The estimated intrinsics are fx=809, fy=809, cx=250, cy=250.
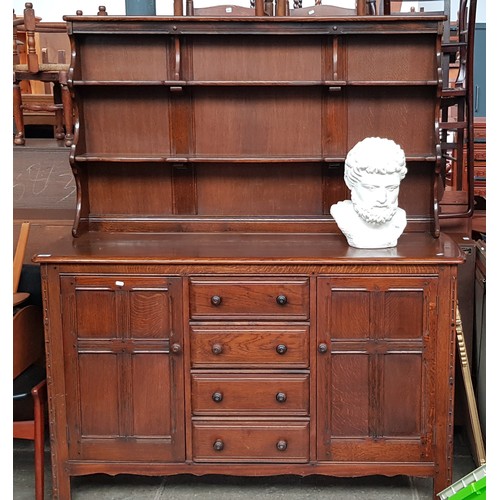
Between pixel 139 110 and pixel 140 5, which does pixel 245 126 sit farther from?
pixel 140 5

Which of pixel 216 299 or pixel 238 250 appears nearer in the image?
pixel 216 299

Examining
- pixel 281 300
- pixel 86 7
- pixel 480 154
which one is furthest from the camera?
pixel 86 7

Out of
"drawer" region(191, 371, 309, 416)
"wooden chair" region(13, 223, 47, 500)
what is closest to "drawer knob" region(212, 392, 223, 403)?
"drawer" region(191, 371, 309, 416)

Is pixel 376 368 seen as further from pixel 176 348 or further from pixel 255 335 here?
pixel 176 348

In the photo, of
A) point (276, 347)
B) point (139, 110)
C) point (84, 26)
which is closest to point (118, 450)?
point (276, 347)

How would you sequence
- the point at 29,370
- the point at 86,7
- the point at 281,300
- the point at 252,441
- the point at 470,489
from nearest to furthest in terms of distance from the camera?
the point at 470,489 < the point at 281,300 < the point at 252,441 < the point at 29,370 < the point at 86,7

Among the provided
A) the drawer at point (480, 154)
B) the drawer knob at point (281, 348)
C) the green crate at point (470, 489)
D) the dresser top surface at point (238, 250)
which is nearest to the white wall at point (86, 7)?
the drawer at point (480, 154)

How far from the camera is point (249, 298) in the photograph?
327 cm

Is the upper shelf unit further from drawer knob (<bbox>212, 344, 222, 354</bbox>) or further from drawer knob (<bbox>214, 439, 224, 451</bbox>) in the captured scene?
drawer knob (<bbox>214, 439, 224, 451</bbox>)

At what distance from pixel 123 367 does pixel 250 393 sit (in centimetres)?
53

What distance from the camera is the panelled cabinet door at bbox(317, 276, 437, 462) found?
10.6ft

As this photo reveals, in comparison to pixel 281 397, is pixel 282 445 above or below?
below

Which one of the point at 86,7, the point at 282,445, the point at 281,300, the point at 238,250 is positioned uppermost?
the point at 86,7

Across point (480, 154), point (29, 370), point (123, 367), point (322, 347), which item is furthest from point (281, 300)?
point (480, 154)
